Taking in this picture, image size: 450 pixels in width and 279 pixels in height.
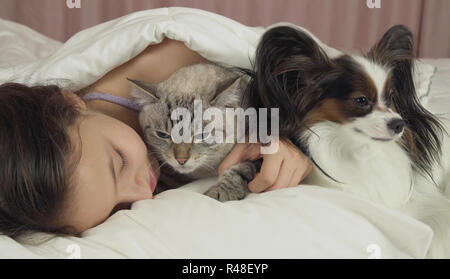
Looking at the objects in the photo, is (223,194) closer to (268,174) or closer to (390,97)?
(268,174)

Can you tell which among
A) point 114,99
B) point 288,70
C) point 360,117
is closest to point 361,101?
point 360,117

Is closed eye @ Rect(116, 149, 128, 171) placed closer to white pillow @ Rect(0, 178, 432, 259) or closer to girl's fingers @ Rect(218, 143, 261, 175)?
white pillow @ Rect(0, 178, 432, 259)

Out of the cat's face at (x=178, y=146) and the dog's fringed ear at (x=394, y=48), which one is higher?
the dog's fringed ear at (x=394, y=48)

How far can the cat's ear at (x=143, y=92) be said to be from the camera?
1.23 metres

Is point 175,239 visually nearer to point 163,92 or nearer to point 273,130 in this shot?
point 273,130

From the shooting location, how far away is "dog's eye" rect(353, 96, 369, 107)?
3.43 ft

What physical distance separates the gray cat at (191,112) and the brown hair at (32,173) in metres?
0.30

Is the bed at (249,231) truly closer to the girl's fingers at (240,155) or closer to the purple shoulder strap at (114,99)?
the girl's fingers at (240,155)

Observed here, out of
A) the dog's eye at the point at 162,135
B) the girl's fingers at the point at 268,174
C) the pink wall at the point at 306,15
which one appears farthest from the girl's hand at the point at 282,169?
the pink wall at the point at 306,15

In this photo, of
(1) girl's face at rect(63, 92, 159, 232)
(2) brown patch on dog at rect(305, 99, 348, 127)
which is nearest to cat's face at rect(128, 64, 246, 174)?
(1) girl's face at rect(63, 92, 159, 232)

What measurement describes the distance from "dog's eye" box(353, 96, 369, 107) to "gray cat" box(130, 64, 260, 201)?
312 millimetres

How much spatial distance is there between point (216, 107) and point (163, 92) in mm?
161
